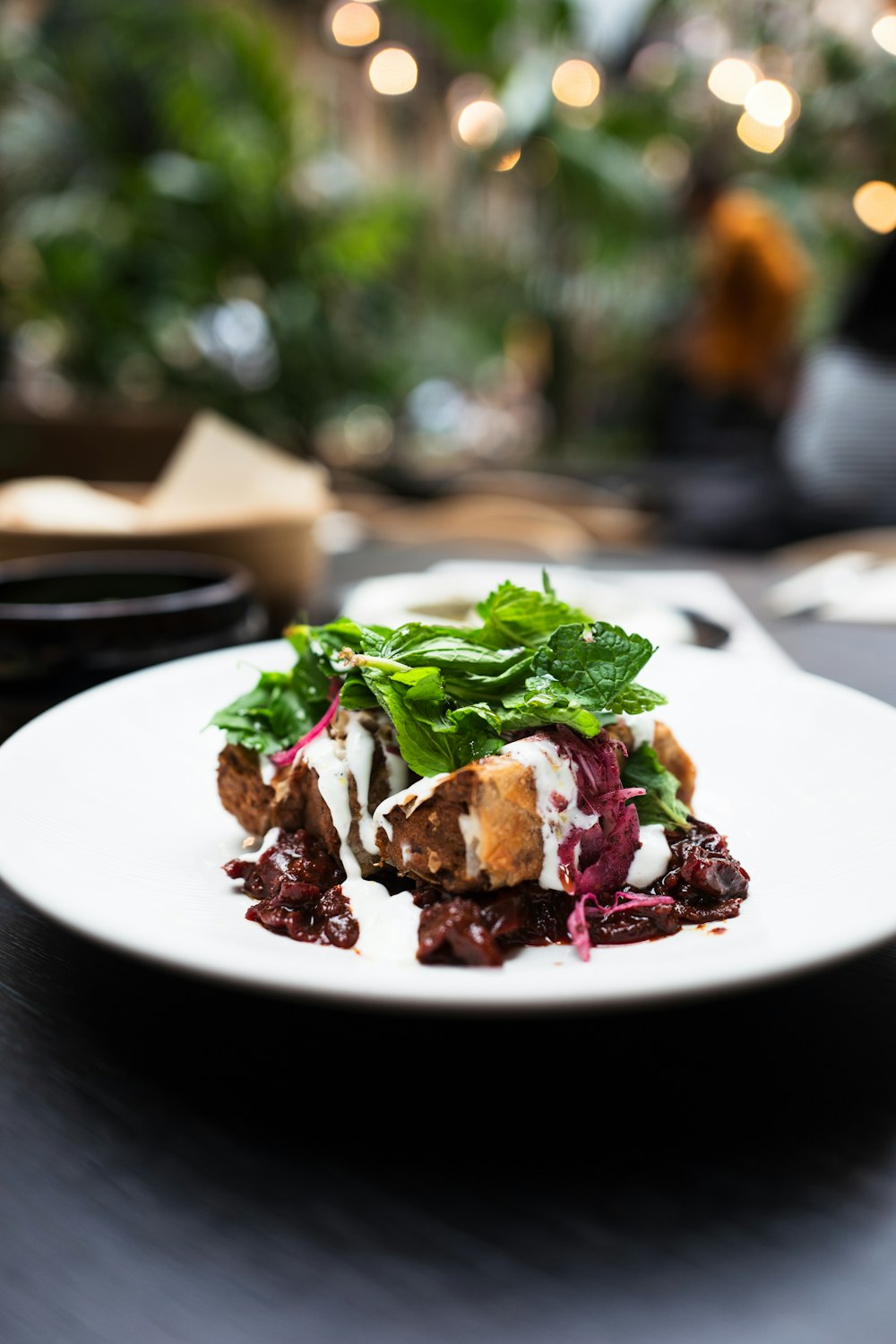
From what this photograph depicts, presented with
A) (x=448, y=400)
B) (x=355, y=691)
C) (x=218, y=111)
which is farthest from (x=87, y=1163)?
(x=448, y=400)

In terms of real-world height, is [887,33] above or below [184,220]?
above

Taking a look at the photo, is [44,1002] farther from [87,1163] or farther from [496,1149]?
[496,1149]

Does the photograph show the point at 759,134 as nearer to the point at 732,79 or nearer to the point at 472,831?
the point at 732,79

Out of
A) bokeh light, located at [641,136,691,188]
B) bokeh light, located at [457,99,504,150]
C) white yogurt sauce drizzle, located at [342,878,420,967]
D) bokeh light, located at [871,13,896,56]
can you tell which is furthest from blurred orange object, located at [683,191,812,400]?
white yogurt sauce drizzle, located at [342,878,420,967]

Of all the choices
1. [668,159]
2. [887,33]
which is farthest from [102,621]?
[668,159]

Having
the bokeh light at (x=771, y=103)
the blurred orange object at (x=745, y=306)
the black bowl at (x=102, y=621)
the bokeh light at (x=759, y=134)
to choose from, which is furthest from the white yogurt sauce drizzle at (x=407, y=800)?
the bokeh light at (x=759, y=134)

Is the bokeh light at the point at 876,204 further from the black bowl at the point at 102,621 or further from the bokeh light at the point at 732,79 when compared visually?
the black bowl at the point at 102,621
